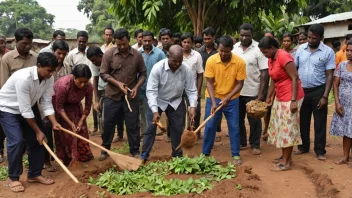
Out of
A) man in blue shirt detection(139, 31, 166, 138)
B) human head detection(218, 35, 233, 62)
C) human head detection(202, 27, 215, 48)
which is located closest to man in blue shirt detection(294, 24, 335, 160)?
human head detection(218, 35, 233, 62)

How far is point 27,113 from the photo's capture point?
4121mm

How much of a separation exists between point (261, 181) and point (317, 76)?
6.06 ft

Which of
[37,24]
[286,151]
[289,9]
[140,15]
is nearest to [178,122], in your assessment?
[286,151]

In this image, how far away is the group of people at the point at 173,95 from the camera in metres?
4.51

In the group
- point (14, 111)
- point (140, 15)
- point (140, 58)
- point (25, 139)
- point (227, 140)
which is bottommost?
point (227, 140)

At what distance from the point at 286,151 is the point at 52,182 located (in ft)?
10.1

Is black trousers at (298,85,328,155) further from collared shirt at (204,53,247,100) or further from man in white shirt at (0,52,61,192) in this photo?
man in white shirt at (0,52,61,192)

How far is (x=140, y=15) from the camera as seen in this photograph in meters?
10.7

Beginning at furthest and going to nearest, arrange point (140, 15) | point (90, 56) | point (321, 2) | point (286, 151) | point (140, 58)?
point (321, 2)
point (140, 15)
point (90, 56)
point (140, 58)
point (286, 151)

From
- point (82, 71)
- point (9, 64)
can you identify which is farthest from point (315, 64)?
point (9, 64)

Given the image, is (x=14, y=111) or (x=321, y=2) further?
(x=321, y=2)

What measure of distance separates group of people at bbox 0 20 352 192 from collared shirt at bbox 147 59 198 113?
0.5 inches

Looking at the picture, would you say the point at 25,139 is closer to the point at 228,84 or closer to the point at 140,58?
the point at 140,58

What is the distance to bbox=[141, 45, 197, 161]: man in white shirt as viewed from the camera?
485 cm
